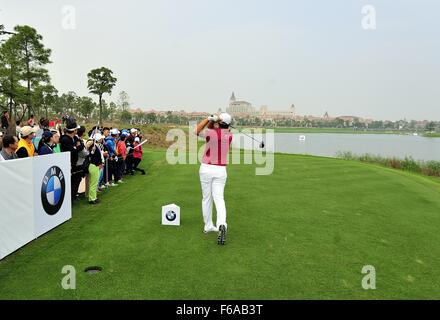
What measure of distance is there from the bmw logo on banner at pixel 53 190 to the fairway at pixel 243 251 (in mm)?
501

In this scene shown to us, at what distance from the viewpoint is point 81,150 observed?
962 centimetres

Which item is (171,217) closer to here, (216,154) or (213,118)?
(216,154)

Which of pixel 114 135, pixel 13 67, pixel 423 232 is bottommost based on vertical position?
pixel 423 232

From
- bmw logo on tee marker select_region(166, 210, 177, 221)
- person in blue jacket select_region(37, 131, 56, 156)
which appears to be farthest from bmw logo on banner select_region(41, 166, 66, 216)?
bmw logo on tee marker select_region(166, 210, 177, 221)

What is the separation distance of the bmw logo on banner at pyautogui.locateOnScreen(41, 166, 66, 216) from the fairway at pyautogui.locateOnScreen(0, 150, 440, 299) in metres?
0.50

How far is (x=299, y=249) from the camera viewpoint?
20.8ft

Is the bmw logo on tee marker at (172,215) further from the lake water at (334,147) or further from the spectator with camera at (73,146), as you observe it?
the lake water at (334,147)

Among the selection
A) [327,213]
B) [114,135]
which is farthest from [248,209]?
[114,135]

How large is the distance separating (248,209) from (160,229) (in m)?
2.92

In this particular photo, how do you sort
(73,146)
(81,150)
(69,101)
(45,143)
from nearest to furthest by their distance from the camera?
(45,143) → (73,146) → (81,150) → (69,101)

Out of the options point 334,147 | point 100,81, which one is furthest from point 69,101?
point 334,147

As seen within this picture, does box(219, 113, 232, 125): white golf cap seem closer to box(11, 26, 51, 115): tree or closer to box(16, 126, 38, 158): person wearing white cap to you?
box(16, 126, 38, 158): person wearing white cap

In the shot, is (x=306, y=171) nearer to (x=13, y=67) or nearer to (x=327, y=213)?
(x=327, y=213)

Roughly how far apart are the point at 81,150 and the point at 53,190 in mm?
2544
